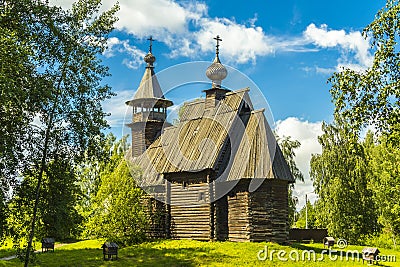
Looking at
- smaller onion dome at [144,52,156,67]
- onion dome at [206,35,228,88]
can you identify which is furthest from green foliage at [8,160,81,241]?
smaller onion dome at [144,52,156,67]

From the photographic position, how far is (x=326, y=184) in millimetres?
39469

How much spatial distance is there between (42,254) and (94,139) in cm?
1066

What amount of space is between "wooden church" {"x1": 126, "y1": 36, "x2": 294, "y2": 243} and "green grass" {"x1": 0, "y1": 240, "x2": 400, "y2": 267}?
1664 mm

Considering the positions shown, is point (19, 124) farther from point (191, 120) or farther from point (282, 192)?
point (191, 120)

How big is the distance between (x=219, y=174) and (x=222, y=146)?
1853 mm

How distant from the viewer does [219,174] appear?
27.7 meters

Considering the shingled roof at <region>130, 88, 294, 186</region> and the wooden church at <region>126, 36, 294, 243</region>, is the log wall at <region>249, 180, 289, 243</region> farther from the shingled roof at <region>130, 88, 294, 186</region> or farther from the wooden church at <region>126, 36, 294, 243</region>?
the shingled roof at <region>130, 88, 294, 186</region>

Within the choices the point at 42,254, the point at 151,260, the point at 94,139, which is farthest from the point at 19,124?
the point at 42,254

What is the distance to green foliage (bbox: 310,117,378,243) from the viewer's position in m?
37.4

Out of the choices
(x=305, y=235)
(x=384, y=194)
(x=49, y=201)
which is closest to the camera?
(x=49, y=201)

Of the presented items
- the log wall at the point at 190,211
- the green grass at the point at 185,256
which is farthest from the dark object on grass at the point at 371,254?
the log wall at the point at 190,211

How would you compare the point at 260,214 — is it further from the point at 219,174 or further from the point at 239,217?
the point at 219,174

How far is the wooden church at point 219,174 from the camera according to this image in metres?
26.2

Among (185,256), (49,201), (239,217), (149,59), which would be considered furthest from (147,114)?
(49,201)
